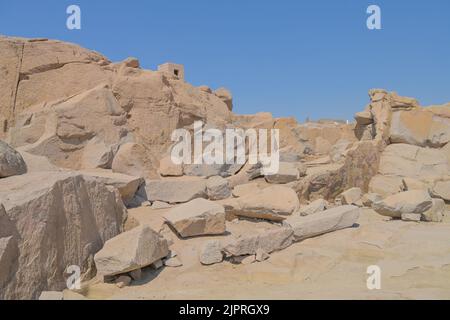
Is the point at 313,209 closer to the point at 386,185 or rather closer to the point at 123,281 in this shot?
the point at 123,281

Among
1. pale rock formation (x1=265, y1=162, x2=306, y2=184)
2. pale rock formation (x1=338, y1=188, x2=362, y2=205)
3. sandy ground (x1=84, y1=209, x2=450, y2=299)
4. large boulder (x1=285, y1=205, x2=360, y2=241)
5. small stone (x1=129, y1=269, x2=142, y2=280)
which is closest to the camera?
sandy ground (x1=84, y1=209, x2=450, y2=299)

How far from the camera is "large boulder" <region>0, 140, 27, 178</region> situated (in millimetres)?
3750

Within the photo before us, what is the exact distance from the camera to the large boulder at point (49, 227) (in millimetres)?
2896

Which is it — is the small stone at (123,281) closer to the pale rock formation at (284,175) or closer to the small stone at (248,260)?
the small stone at (248,260)

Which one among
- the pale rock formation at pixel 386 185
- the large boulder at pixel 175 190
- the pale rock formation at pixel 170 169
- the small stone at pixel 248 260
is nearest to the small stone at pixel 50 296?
the small stone at pixel 248 260

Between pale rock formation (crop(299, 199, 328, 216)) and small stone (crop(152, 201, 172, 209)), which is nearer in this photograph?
pale rock formation (crop(299, 199, 328, 216))

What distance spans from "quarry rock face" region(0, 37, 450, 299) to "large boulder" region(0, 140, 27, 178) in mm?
14

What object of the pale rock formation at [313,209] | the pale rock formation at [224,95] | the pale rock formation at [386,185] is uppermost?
the pale rock formation at [224,95]

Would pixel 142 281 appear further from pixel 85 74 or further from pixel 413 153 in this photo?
pixel 413 153

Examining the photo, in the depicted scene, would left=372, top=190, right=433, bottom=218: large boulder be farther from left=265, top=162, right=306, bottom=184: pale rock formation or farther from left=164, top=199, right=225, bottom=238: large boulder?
left=164, top=199, right=225, bottom=238: large boulder

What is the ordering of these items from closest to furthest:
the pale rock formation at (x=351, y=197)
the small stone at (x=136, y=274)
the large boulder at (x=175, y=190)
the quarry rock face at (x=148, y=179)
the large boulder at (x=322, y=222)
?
the quarry rock face at (x=148, y=179) → the small stone at (x=136, y=274) → the large boulder at (x=322, y=222) → the large boulder at (x=175, y=190) → the pale rock formation at (x=351, y=197)

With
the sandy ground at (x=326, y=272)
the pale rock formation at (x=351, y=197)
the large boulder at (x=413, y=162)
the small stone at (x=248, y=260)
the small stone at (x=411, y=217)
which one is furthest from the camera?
the large boulder at (x=413, y=162)

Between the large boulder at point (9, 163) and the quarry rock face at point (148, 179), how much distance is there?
0.01 m

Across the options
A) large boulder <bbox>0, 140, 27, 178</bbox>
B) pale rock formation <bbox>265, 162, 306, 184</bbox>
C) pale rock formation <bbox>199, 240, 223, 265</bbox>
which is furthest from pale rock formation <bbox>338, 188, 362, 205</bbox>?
large boulder <bbox>0, 140, 27, 178</bbox>
